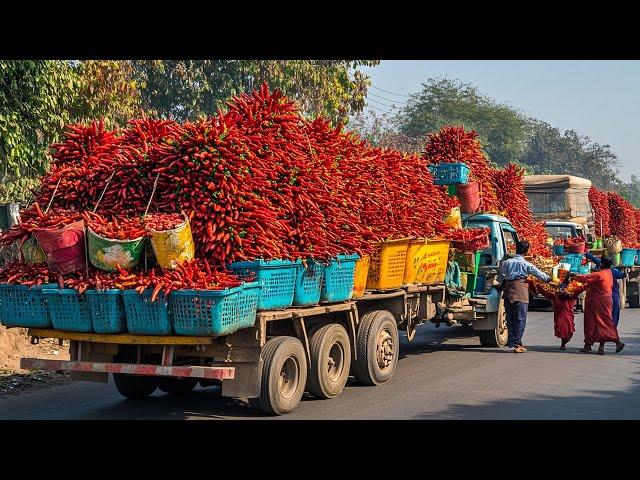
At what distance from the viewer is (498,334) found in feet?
48.5

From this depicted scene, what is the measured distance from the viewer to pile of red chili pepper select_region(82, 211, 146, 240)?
834 centimetres

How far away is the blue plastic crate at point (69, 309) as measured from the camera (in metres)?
8.59

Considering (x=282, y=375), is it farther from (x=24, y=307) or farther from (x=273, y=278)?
(x=24, y=307)

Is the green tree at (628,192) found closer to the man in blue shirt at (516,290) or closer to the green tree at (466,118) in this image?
the green tree at (466,118)

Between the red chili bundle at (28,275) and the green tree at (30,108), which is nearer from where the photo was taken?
the red chili bundle at (28,275)

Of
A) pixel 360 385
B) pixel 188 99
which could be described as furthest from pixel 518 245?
pixel 188 99

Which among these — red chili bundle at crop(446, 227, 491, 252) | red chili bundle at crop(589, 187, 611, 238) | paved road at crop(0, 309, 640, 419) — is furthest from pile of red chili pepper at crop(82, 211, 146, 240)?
red chili bundle at crop(589, 187, 611, 238)

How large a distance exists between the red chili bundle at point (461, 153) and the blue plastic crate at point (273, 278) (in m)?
8.06

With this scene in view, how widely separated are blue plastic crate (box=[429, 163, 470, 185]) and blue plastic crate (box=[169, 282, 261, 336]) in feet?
26.8

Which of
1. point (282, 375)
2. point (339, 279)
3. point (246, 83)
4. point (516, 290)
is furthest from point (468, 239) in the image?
point (246, 83)

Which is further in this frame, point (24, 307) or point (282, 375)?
point (282, 375)

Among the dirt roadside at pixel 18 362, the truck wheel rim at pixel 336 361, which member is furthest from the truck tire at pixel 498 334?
the dirt roadside at pixel 18 362

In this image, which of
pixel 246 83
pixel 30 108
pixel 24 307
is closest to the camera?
pixel 24 307

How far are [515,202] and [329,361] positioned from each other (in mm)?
9904
